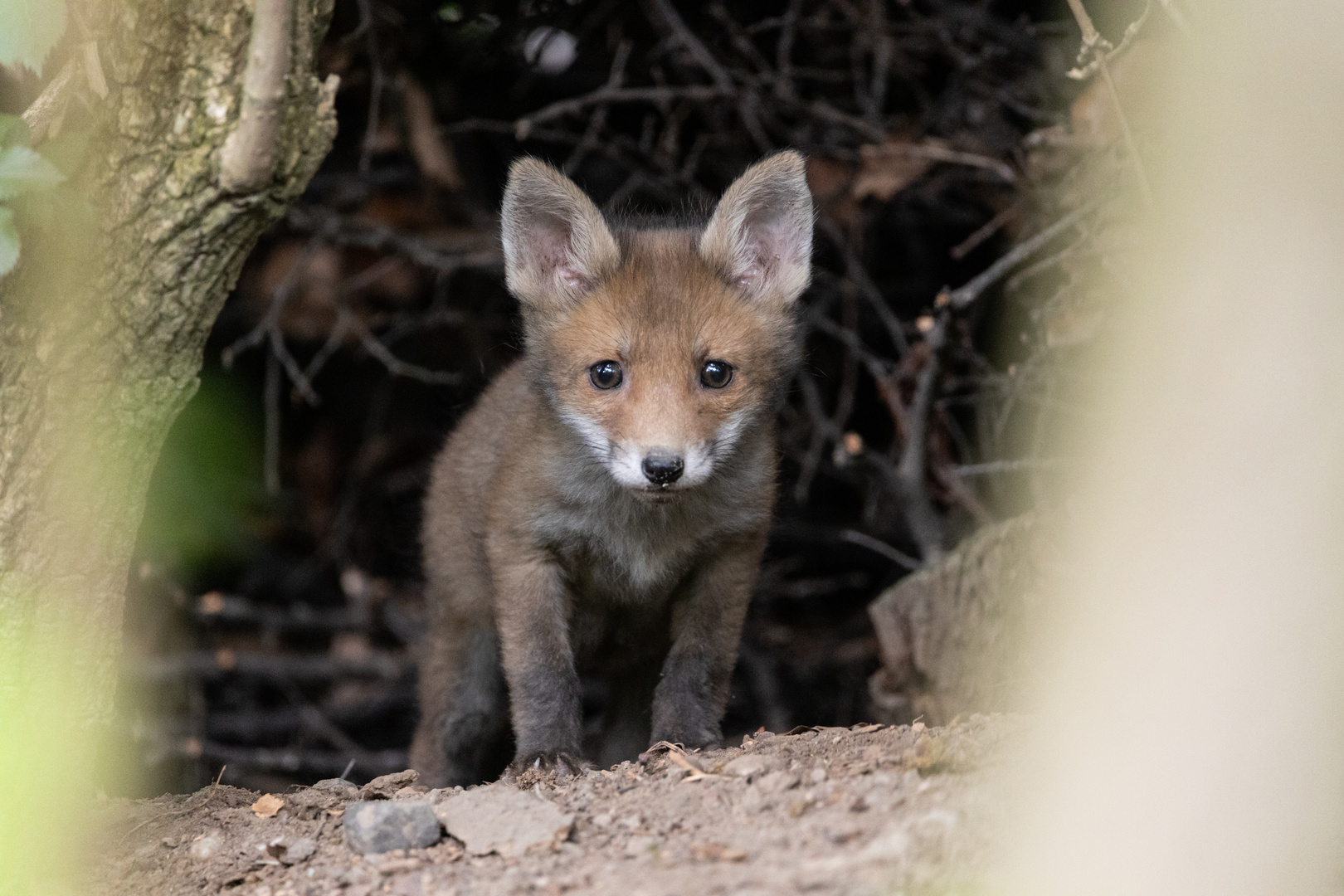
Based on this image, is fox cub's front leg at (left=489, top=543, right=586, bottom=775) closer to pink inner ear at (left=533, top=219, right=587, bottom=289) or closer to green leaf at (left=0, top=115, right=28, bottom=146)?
pink inner ear at (left=533, top=219, right=587, bottom=289)

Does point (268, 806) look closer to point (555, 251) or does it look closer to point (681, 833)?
point (681, 833)

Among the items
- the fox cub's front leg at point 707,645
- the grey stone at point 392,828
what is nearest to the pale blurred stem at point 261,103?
the grey stone at point 392,828

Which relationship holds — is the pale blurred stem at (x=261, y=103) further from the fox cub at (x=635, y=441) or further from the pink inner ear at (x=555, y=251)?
the pink inner ear at (x=555, y=251)

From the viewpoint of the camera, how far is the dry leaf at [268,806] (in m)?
3.22

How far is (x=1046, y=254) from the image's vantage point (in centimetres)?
527

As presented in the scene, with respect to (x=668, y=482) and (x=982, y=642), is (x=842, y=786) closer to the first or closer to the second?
(x=668, y=482)

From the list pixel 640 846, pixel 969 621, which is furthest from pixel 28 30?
pixel 969 621

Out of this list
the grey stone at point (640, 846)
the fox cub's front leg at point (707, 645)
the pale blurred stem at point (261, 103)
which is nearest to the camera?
the grey stone at point (640, 846)

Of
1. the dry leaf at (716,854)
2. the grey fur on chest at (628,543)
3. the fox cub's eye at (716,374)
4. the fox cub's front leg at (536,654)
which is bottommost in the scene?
the dry leaf at (716,854)

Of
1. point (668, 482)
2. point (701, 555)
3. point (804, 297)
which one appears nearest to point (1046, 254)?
point (804, 297)

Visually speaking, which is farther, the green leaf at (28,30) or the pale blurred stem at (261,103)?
the pale blurred stem at (261,103)

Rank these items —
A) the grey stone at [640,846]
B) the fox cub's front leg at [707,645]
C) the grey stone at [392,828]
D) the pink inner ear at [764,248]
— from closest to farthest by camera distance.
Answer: the grey stone at [640,846], the grey stone at [392,828], the fox cub's front leg at [707,645], the pink inner ear at [764,248]

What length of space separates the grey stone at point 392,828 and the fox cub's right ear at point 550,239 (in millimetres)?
1678

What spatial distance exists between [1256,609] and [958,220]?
14.6 feet
